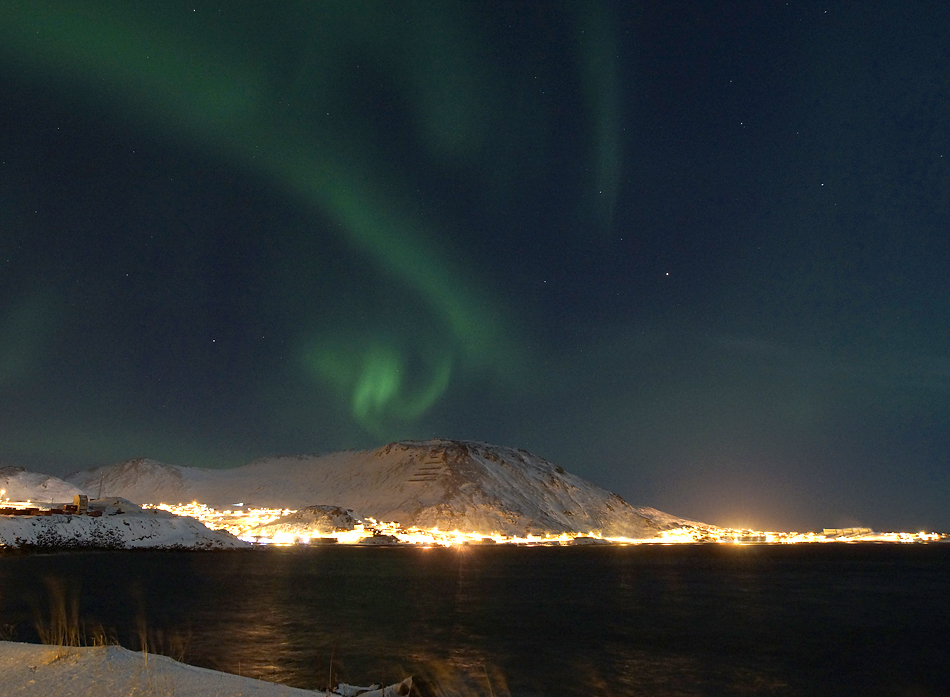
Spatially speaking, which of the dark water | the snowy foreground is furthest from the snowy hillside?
the snowy foreground

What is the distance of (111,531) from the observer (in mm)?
162125

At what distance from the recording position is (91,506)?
18375cm

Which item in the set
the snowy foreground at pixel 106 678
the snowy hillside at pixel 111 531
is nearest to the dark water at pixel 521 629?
the snowy foreground at pixel 106 678

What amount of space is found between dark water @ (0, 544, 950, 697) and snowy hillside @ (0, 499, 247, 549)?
5320 centimetres

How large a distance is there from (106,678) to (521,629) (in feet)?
126

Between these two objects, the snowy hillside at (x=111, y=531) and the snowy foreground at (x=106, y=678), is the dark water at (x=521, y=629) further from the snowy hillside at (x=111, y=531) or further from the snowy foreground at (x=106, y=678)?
the snowy hillside at (x=111, y=531)

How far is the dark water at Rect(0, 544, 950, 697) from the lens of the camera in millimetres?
33219

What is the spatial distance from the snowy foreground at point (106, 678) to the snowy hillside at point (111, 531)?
138m

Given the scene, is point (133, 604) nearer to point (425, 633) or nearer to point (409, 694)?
point (425, 633)

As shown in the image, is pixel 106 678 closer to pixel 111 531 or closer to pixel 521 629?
pixel 521 629

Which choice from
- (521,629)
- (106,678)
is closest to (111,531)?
(521,629)

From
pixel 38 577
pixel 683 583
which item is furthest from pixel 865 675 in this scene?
pixel 38 577

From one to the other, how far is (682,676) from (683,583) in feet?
230

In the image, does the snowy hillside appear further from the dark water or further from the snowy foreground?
the snowy foreground
